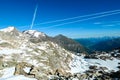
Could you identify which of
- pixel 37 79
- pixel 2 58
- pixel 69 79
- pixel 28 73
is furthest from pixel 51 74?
pixel 2 58

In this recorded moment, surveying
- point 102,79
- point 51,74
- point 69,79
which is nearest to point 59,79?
point 69,79

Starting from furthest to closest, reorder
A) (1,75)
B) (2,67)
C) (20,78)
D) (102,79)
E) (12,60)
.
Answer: (12,60) → (102,79) → (2,67) → (1,75) → (20,78)

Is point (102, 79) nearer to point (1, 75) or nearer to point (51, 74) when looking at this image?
point (51, 74)

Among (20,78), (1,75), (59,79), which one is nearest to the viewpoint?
(20,78)

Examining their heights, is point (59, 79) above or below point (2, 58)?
below

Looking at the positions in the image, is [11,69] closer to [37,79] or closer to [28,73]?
[28,73]

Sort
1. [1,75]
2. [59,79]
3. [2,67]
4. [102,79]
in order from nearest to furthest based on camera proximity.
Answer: [1,75]
[59,79]
[2,67]
[102,79]

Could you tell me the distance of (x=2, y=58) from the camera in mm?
195750

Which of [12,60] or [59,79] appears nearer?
[59,79]

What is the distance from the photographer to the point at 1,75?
143375 mm

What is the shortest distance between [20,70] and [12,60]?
45.6 metres

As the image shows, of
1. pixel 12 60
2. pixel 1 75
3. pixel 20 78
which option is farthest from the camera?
pixel 12 60

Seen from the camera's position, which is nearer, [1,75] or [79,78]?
[1,75]

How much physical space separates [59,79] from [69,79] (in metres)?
9.12
